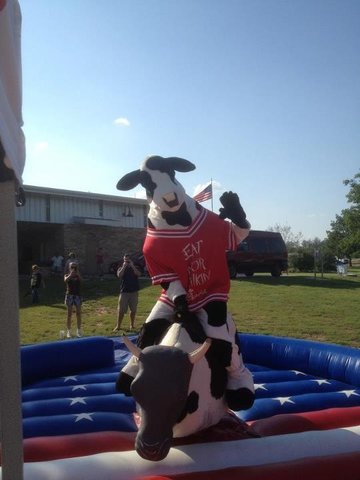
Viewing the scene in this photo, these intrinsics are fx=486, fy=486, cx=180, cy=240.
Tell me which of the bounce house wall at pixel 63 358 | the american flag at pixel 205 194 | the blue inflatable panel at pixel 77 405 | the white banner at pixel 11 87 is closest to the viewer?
the white banner at pixel 11 87

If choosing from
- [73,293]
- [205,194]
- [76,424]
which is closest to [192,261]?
[76,424]

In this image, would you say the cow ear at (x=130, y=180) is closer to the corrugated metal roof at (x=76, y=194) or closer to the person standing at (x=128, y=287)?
the person standing at (x=128, y=287)

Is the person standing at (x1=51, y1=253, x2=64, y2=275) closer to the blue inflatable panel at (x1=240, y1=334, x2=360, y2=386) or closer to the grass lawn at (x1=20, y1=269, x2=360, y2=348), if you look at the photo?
the grass lawn at (x1=20, y1=269, x2=360, y2=348)

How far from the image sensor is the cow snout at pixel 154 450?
2.14 m

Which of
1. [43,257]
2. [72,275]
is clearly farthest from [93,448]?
[43,257]

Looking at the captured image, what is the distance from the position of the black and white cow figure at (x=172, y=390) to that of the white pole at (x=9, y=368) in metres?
0.64

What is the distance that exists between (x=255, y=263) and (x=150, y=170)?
15622 millimetres

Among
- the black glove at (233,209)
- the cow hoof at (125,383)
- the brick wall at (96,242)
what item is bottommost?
the cow hoof at (125,383)

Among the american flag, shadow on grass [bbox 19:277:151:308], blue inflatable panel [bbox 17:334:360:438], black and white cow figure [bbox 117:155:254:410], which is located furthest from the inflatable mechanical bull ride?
shadow on grass [bbox 19:277:151:308]

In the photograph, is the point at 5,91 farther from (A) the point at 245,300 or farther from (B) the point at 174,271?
(A) the point at 245,300

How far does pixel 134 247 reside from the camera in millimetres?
21422

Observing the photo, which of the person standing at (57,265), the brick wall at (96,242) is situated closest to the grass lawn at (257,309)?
the person standing at (57,265)

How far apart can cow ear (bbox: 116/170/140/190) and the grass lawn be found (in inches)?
206

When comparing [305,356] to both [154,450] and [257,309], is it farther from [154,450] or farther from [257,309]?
[257,309]
